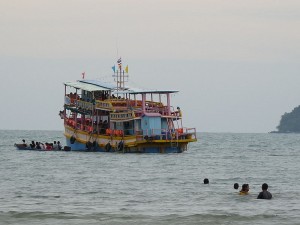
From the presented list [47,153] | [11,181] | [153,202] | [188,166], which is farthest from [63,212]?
[47,153]

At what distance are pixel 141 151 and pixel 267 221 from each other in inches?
1522

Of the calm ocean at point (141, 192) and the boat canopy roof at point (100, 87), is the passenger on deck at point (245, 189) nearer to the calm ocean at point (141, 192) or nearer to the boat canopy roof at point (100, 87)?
the calm ocean at point (141, 192)

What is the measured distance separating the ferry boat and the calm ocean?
2.69m

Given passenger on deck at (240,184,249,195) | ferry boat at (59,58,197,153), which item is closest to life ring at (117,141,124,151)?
ferry boat at (59,58,197,153)

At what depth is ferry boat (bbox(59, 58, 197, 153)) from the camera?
228 ft

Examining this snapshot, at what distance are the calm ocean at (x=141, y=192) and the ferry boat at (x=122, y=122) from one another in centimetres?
269

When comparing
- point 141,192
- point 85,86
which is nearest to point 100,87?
point 85,86

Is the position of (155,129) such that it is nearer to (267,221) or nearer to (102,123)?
(102,123)

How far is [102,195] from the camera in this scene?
40375 mm

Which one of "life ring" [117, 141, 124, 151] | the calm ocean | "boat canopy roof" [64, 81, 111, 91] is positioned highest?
"boat canopy roof" [64, 81, 111, 91]

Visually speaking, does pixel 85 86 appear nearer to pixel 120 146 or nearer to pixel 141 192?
pixel 120 146

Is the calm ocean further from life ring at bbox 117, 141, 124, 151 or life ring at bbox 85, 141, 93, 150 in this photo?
life ring at bbox 85, 141, 93, 150

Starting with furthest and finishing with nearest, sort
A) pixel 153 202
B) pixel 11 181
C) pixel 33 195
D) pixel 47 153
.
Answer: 1. pixel 47 153
2. pixel 11 181
3. pixel 33 195
4. pixel 153 202

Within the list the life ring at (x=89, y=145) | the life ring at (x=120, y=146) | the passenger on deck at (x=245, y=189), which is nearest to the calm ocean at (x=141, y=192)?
the passenger on deck at (x=245, y=189)
